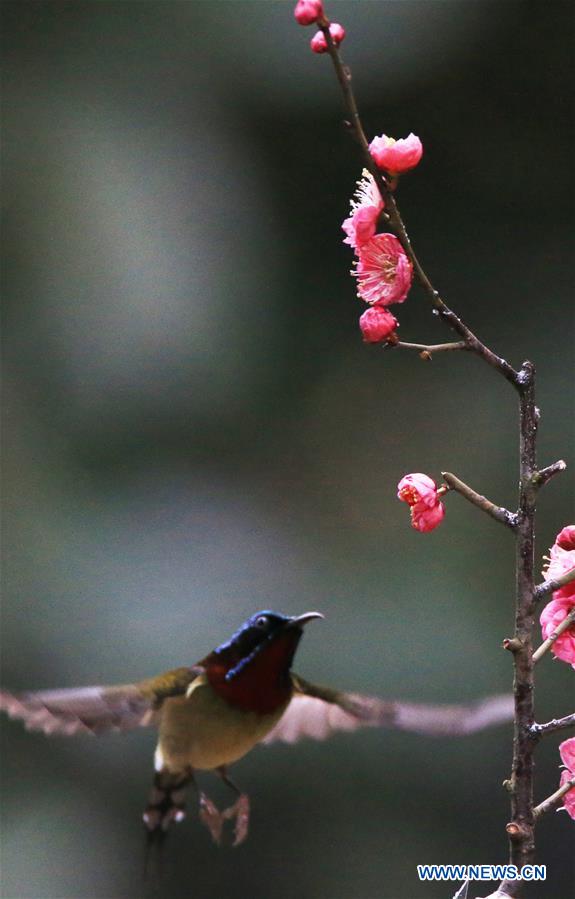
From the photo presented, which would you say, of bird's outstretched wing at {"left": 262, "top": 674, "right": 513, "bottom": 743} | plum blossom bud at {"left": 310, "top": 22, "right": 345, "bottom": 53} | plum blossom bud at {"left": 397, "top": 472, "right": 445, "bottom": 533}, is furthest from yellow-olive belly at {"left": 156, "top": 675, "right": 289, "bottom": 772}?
plum blossom bud at {"left": 310, "top": 22, "right": 345, "bottom": 53}

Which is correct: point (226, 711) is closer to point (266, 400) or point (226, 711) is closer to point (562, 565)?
point (562, 565)

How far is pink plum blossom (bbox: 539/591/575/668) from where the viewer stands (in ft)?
2.99

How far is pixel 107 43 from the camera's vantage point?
4.76 meters

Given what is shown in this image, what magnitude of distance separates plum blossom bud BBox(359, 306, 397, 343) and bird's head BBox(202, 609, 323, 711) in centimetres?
78

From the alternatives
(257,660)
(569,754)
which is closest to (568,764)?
(569,754)

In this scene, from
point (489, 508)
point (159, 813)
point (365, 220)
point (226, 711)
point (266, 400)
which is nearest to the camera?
point (489, 508)

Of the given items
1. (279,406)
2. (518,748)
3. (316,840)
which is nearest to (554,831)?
(316,840)

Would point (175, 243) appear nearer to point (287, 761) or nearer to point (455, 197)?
point (455, 197)

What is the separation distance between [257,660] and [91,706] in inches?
11.3

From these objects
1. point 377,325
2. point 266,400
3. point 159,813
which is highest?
point 266,400

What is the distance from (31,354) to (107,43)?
1311mm

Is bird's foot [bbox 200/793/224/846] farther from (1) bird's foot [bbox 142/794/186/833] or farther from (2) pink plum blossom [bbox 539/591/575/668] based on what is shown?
(2) pink plum blossom [bbox 539/591/575/668]

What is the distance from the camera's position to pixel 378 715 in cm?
179

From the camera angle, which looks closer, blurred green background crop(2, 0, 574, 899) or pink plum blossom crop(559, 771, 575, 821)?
pink plum blossom crop(559, 771, 575, 821)
